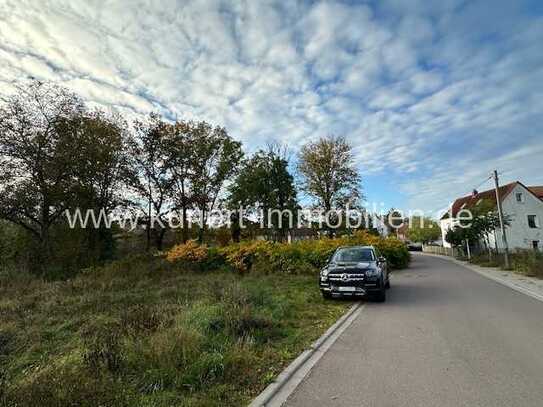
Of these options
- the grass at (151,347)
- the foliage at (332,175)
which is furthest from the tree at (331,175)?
the grass at (151,347)

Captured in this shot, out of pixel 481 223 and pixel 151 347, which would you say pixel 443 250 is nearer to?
pixel 481 223

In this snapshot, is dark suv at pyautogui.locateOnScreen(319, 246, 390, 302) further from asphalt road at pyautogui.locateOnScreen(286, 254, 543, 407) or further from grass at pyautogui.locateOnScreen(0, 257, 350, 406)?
Answer: asphalt road at pyautogui.locateOnScreen(286, 254, 543, 407)

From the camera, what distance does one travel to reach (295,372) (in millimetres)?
4461

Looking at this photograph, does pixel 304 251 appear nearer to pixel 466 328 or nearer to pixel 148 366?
pixel 466 328

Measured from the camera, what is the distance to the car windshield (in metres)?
10.7

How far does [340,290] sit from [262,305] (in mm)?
2672

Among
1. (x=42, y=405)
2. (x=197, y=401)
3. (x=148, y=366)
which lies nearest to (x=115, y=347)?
(x=148, y=366)

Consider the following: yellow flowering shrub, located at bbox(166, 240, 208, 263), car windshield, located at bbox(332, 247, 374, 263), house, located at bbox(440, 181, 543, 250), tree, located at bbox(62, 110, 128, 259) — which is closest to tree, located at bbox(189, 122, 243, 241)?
tree, located at bbox(62, 110, 128, 259)

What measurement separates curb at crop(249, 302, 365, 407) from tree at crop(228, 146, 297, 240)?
24.6 meters

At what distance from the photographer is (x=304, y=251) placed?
17.2m

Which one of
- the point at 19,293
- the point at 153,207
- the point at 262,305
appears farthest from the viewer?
the point at 153,207

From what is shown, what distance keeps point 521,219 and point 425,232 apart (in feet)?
102

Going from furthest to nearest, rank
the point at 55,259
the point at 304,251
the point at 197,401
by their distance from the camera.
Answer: the point at 55,259 < the point at 304,251 < the point at 197,401

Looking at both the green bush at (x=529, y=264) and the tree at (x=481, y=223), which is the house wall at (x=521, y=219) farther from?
the green bush at (x=529, y=264)
